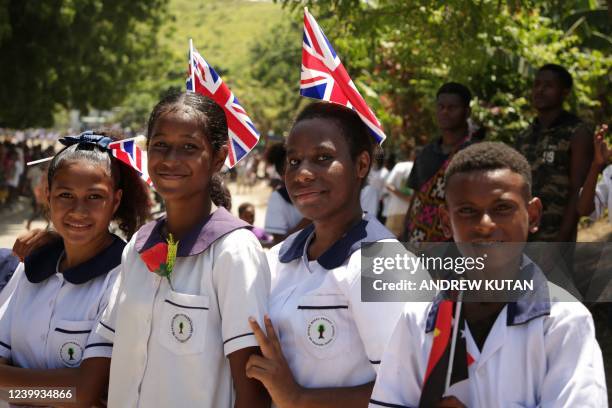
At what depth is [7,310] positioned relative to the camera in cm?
301

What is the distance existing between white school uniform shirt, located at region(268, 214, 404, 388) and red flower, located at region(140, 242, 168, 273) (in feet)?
1.35

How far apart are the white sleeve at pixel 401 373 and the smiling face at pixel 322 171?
58cm

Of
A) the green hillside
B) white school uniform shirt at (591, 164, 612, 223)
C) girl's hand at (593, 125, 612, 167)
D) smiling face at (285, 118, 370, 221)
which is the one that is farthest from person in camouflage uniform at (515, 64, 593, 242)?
the green hillside

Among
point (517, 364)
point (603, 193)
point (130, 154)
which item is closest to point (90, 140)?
point (130, 154)

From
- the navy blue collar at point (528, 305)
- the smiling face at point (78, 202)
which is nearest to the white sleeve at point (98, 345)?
the smiling face at point (78, 202)

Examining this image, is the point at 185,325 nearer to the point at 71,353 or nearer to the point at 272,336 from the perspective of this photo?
the point at 272,336

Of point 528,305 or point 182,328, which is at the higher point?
point 528,305

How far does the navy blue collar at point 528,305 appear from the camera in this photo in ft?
6.25

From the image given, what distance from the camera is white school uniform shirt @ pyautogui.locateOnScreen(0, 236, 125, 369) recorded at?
9.28ft

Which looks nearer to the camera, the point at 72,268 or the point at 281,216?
the point at 72,268

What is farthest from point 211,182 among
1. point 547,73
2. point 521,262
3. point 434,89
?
point 434,89

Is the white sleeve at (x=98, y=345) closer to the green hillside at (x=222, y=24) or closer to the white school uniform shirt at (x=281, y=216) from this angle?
the white school uniform shirt at (x=281, y=216)

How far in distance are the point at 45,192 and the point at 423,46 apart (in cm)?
538

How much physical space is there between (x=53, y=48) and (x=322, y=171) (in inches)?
679
